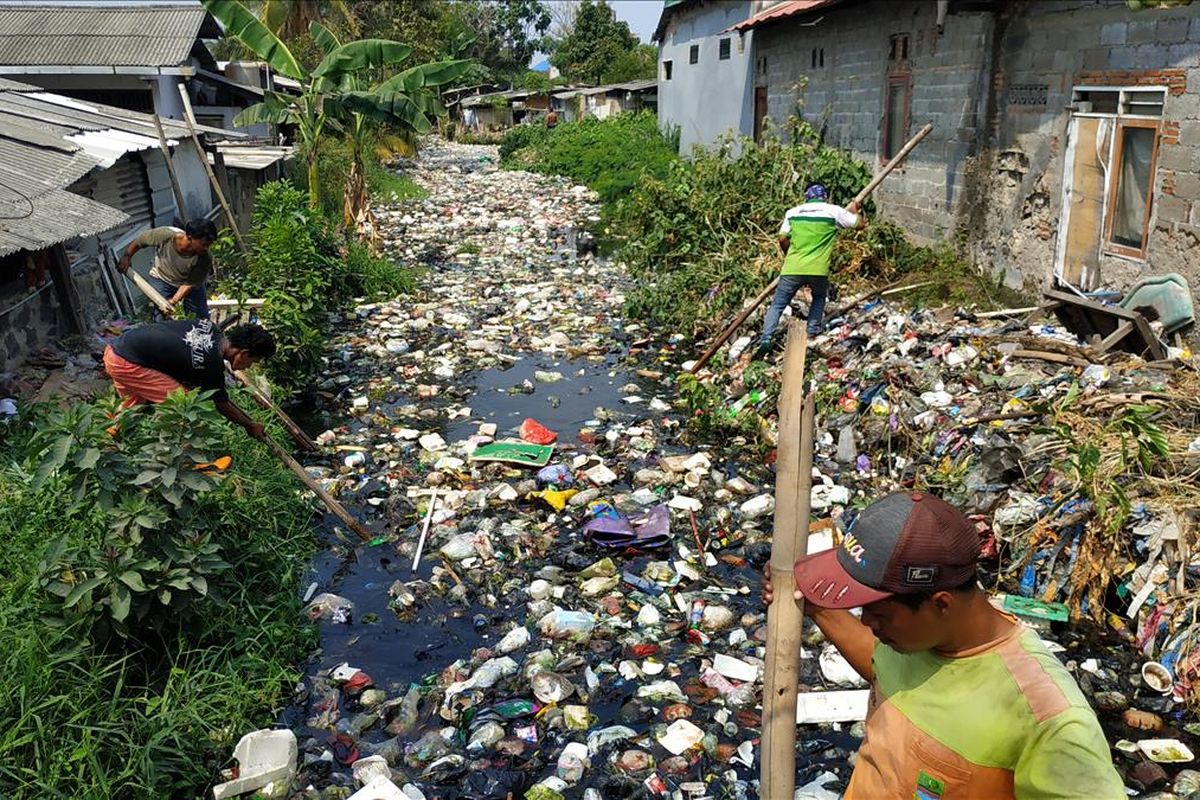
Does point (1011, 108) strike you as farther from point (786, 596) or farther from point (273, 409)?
point (786, 596)

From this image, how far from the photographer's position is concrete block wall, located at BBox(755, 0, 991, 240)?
788 centimetres

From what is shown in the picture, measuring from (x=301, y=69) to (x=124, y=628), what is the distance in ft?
29.9

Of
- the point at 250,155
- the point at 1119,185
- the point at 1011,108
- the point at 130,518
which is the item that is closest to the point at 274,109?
the point at 250,155

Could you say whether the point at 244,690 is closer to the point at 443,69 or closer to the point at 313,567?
the point at 313,567

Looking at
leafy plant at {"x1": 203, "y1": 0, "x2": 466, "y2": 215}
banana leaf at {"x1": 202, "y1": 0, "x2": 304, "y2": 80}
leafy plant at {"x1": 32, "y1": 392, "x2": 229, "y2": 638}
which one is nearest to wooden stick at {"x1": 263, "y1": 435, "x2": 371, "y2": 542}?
leafy plant at {"x1": 32, "y1": 392, "x2": 229, "y2": 638}

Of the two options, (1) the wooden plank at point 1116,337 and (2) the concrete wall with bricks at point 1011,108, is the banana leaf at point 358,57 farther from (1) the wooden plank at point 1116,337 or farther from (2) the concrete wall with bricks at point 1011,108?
(1) the wooden plank at point 1116,337

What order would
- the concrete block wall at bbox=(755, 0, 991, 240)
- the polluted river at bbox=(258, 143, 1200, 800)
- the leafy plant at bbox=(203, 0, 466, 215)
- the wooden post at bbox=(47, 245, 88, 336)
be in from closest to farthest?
the polluted river at bbox=(258, 143, 1200, 800) → the wooden post at bbox=(47, 245, 88, 336) → the concrete block wall at bbox=(755, 0, 991, 240) → the leafy plant at bbox=(203, 0, 466, 215)

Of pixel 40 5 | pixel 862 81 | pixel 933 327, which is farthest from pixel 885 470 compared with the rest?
pixel 40 5

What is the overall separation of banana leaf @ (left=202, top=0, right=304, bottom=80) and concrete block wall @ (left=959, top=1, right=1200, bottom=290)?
783 centimetres

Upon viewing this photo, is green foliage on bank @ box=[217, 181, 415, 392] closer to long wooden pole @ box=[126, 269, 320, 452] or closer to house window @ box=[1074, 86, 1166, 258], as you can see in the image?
long wooden pole @ box=[126, 269, 320, 452]

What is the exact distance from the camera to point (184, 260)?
6.22 m

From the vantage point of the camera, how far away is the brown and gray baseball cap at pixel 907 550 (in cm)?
147

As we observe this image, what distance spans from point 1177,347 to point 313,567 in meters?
5.53

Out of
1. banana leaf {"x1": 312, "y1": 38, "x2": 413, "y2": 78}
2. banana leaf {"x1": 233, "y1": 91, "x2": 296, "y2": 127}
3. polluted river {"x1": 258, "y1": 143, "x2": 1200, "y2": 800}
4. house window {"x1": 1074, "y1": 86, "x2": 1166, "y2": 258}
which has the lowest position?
polluted river {"x1": 258, "y1": 143, "x2": 1200, "y2": 800}
